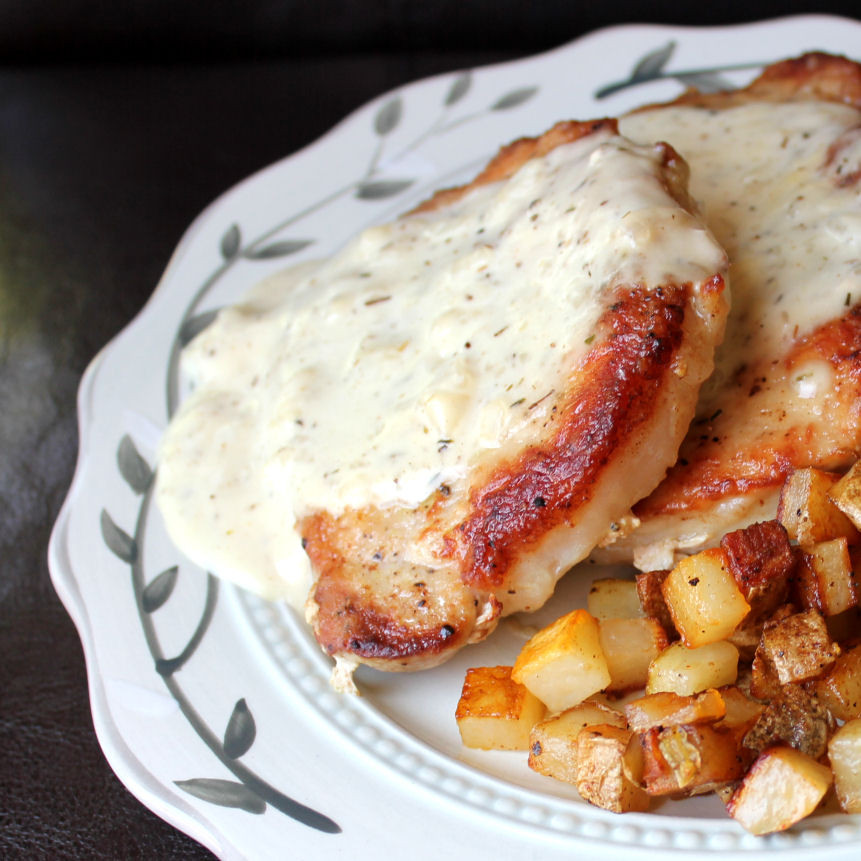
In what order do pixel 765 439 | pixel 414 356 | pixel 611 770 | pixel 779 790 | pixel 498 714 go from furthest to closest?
pixel 414 356 → pixel 765 439 → pixel 498 714 → pixel 611 770 → pixel 779 790

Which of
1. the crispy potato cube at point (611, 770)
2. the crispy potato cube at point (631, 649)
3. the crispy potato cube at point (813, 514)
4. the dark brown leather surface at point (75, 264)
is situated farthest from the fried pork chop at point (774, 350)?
the dark brown leather surface at point (75, 264)

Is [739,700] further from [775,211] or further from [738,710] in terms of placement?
[775,211]

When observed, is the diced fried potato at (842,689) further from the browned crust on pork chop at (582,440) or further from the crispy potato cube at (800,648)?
the browned crust on pork chop at (582,440)

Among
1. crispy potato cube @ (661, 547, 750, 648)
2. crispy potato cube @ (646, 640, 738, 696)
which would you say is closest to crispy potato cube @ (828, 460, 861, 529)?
crispy potato cube @ (661, 547, 750, 648)

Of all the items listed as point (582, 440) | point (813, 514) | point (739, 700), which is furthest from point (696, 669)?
point (582, 440)

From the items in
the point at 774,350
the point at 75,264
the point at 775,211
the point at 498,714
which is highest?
the point at 775,211

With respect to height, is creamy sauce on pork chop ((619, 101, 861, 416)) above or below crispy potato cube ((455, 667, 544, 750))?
above

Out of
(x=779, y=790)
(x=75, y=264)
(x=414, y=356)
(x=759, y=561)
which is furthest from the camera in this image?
(x=75, y=264)

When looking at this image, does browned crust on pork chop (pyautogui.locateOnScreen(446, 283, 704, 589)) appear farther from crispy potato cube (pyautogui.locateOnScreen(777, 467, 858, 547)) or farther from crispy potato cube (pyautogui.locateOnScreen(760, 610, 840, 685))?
crispy potato cube (pyautogui.locateOnScreen(760, 610, 840, 685))
